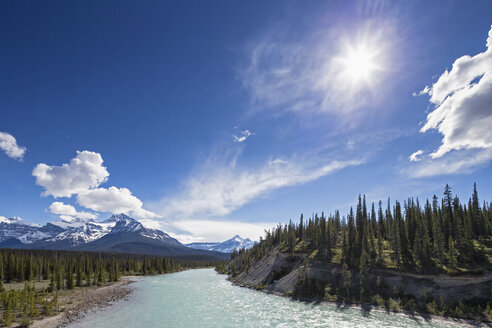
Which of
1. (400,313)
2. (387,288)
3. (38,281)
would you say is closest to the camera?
(400,313)

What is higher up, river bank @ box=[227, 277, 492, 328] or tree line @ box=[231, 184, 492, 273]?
tree line @ box=[231, 184, 492, 273]

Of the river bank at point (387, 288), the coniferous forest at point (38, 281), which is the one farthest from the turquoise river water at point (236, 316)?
the coniferous forest at point (38, 281)

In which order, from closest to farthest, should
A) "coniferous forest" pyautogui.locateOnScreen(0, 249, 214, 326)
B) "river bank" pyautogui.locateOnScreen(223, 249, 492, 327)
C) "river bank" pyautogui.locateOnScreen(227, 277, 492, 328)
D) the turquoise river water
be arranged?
the turquoise river water, "river bank" pyautogui.locateOnScreen(227, 277, 492, 328), "coniferous forest" pyautogui.locateOnScreen(0, 249, 214, 326), "river bank" pyautogui.locateOnScreen(223, 249, 492, 327)

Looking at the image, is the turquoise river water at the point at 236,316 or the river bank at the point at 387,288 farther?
the river bank at the point at 387,288

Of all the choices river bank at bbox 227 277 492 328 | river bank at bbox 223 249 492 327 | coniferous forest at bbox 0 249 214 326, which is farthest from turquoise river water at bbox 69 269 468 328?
coniferous forest at bbox 0 249 214 326

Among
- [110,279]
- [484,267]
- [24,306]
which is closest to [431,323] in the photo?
[484,267]

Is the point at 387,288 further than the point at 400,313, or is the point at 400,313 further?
the point at 387,288

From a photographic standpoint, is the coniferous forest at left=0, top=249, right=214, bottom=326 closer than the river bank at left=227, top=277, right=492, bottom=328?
No

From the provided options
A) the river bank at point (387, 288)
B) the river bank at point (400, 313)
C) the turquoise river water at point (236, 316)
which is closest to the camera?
the turquoise river water at point (236, 316)

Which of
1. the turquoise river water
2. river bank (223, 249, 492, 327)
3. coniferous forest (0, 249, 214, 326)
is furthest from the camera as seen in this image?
river bank (223, 249, 492, 327)

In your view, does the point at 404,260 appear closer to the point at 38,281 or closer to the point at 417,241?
the point at 417,241

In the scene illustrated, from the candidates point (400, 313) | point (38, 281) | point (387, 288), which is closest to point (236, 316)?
point (400, 313)

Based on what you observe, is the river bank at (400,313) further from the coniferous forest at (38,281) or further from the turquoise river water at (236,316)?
the coniferous forest at (38,281)

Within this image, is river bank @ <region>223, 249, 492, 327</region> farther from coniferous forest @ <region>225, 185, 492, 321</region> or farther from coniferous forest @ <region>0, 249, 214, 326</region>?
coniferous forest @ <region>0, 249, 214, 326</region>
